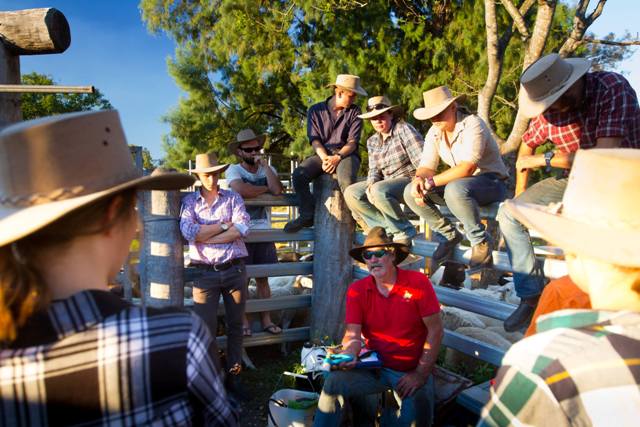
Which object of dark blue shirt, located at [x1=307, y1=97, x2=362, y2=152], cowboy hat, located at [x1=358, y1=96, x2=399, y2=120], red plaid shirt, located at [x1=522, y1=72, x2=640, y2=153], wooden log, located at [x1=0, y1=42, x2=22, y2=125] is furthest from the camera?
dark blue shirt, located at [x1=307, y1=97, x2=362, y2=152]

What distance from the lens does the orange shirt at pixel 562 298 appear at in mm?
2107

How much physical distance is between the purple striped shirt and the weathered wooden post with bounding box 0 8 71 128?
1.62m

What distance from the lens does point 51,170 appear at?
1155mm

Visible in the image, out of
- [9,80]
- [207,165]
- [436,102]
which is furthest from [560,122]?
[9,80]

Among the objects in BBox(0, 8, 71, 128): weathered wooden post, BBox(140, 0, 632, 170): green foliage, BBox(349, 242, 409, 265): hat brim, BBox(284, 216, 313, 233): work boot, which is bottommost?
BBox(284, 216, 313, 233): work boot

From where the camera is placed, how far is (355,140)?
16.3ft

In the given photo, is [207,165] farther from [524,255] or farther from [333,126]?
[524,255]

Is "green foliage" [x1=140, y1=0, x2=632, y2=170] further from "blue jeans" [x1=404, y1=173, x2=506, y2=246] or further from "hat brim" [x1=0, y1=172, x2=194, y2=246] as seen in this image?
"hat brim" [x1=0, y1=172, x2=194, y2=246]

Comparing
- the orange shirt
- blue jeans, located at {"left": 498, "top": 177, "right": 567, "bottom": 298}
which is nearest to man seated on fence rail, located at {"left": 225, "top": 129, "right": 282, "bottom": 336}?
blue jeans, located at {"left": 498, "top": 177, "right": 567, "bottom": 298}

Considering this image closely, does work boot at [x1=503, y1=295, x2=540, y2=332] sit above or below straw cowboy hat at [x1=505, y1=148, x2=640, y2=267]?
below

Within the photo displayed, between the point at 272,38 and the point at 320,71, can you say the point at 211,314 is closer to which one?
the point at 320,71

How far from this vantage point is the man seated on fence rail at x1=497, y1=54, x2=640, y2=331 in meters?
2.79

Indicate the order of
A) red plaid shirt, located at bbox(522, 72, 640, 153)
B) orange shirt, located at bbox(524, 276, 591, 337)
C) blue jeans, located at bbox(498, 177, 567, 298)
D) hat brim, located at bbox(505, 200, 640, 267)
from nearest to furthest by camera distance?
hat brim, located at bbox(505, 200, 640, 267) → orange shirt, located at bbox(524, 276, 591, 337) → red plaid shirt, located at bbox(522, 72, 640, 153) → blue jeans, located at bbox(498, 177, 567, 298)

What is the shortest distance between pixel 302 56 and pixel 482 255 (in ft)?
44.0
